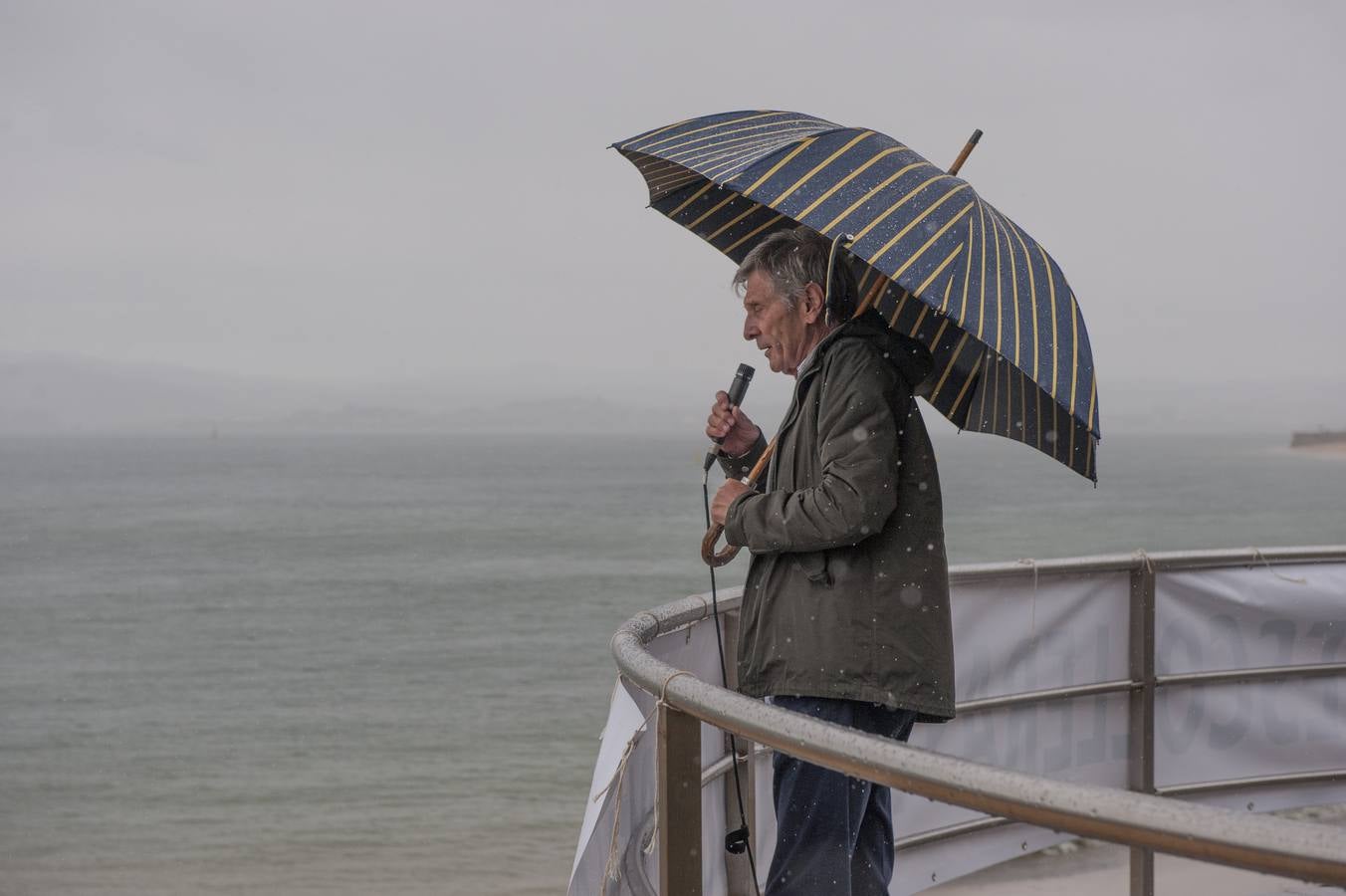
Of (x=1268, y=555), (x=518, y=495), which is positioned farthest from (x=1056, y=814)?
(x=518, y=495)

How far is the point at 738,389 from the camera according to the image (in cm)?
306

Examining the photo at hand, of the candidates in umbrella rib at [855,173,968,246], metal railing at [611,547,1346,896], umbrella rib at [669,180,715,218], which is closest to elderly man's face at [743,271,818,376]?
umbrella rib at [855,173,968,246]

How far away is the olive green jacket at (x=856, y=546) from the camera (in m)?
2.55

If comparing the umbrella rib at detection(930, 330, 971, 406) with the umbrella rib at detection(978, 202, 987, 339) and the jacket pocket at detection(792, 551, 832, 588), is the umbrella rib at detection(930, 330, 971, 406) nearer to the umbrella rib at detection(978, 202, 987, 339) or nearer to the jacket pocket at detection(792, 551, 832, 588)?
the umbrella rib at detection(978, 202, 987, 339)

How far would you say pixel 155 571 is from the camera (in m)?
79.3

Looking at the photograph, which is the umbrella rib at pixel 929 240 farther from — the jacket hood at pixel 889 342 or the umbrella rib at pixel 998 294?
the jacket hood at pixel 889 342

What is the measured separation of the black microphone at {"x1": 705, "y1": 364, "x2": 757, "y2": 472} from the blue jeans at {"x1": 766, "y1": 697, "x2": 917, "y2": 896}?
2.16ft

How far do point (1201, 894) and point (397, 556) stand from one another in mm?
78198

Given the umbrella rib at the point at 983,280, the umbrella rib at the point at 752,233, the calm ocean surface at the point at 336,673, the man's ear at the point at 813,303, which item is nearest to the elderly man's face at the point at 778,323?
the man's ear at the point at 813,303

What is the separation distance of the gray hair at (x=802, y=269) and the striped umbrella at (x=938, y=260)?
5cm

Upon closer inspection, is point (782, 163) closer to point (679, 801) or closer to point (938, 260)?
point (938, 260)

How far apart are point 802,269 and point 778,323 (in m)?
0.13

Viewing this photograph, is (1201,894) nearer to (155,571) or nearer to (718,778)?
(718,778)

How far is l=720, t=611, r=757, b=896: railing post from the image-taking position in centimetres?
351
